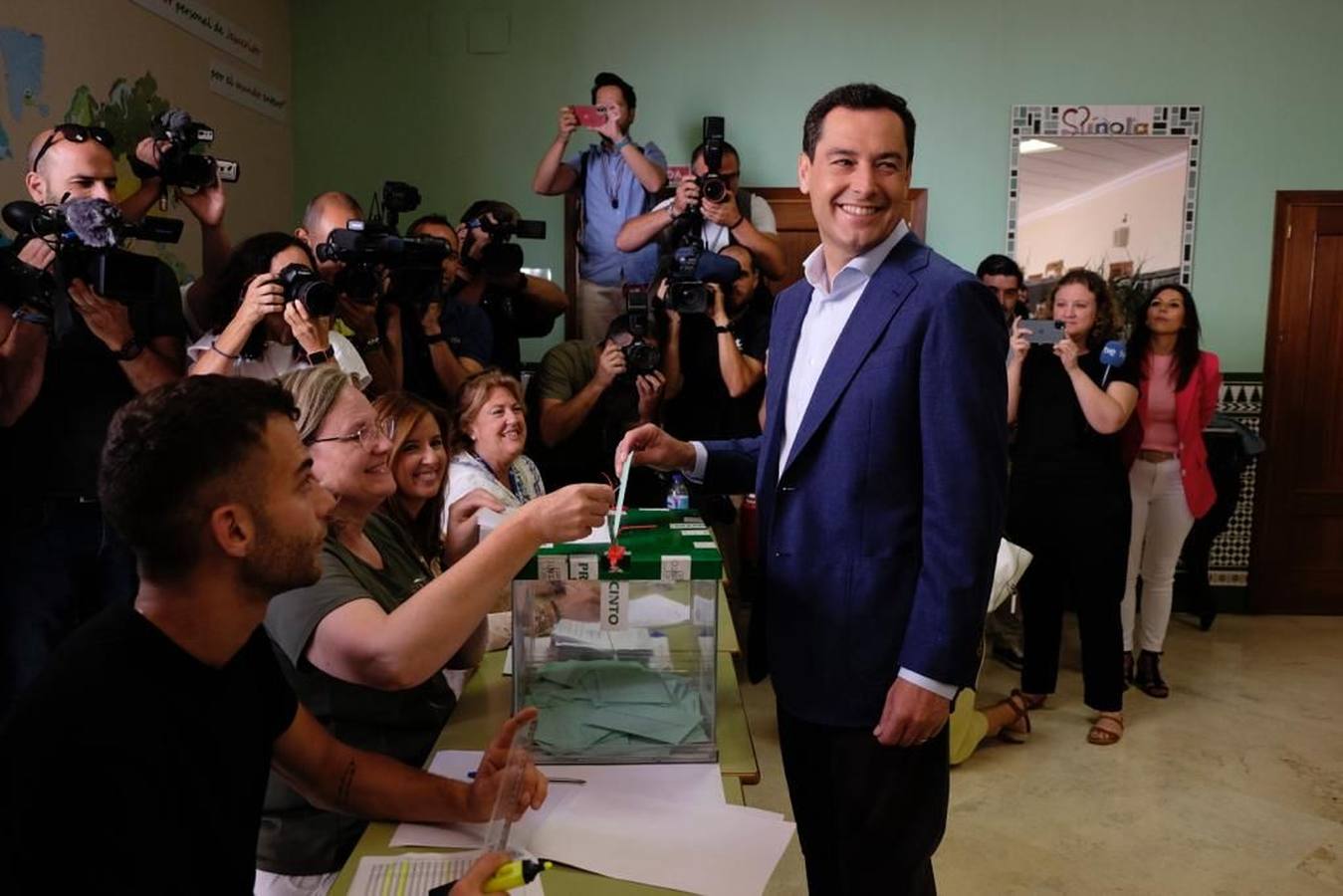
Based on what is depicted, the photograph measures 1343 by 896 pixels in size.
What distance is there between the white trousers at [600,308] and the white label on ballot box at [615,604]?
2974mm

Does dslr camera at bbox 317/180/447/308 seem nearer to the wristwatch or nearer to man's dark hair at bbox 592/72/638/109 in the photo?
the wristwatch

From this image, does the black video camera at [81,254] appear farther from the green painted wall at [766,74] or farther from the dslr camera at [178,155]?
the green painted wall at [766,74]

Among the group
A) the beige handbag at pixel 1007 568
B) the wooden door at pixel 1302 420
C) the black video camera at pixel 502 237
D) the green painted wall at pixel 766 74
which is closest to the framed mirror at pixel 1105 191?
the green painted wall at pixel 766 74

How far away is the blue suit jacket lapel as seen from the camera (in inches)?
53.9

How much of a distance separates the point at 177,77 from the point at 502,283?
1405 mm

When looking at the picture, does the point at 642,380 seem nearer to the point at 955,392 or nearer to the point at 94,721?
the point at 955,392

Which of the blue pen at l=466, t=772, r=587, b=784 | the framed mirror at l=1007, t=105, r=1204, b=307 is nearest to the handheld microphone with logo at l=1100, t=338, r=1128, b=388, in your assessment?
the framed mirror at l=1007, t=105, r=1204, b=307

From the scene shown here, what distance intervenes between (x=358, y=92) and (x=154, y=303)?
258cm

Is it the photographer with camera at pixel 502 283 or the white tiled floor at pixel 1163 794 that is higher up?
the photographer with camera at pixel 502 283

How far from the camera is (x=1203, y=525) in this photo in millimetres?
4516

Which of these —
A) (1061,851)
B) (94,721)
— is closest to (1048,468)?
(1061,851)

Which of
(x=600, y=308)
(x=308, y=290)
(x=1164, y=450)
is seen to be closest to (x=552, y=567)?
(x=308, y=290)

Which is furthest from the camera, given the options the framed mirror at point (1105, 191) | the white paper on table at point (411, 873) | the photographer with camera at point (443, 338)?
the framed mirror at point (1105, 191)

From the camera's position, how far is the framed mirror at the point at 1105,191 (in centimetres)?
456
